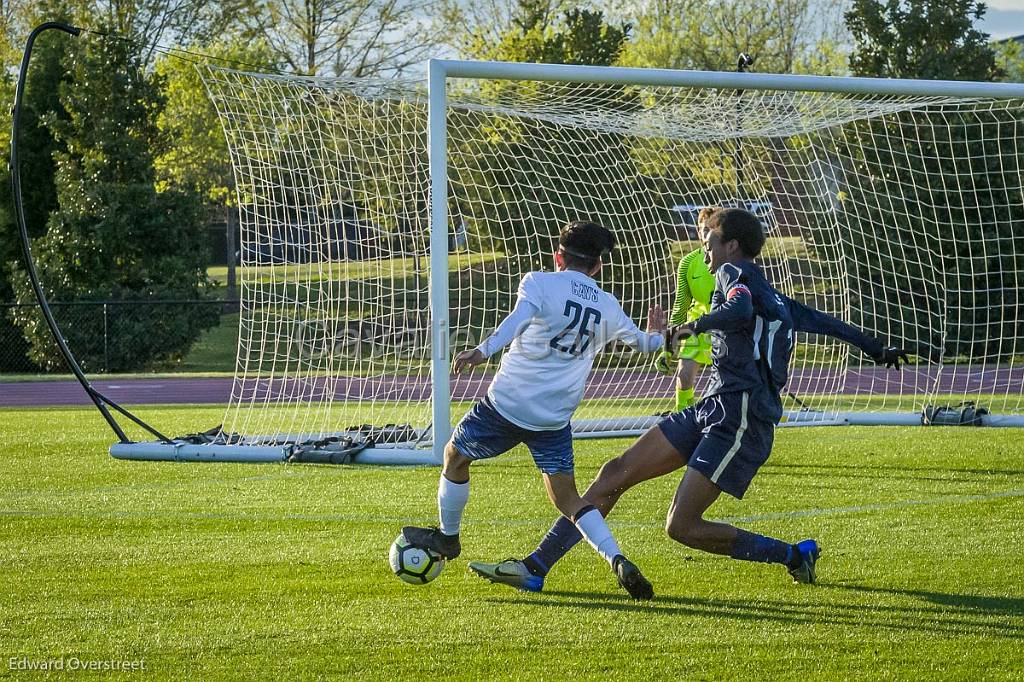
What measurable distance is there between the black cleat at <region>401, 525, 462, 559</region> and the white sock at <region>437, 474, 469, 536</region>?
0.03 metres

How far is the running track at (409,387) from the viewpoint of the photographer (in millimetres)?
17141

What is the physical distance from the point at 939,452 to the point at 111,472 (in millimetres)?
6998

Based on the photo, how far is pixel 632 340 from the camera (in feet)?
19.5

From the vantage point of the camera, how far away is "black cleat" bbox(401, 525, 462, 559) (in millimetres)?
5898

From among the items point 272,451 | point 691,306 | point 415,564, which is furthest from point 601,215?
point 415,564

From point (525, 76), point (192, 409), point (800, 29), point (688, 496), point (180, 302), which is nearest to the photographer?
point (688, 496)

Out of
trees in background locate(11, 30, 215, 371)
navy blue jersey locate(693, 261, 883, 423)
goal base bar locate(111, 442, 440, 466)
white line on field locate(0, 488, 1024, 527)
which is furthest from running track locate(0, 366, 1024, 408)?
navy blue jersey locate(693, 261, 883, 423)

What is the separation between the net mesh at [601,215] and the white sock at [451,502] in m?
3.46

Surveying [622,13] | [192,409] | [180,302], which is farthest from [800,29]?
[192,409]

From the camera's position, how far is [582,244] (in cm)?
586

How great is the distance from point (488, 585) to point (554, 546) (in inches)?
14.9

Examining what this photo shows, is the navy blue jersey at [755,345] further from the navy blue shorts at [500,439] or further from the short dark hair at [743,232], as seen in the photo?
the navy blue shorts at [500,439]

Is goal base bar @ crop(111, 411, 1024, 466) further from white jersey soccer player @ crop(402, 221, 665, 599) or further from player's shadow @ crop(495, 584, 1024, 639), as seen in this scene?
player's shadow @ crop(495, 584, 1024, 639)

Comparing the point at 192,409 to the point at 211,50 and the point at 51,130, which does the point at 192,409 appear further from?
the point at 211,50
